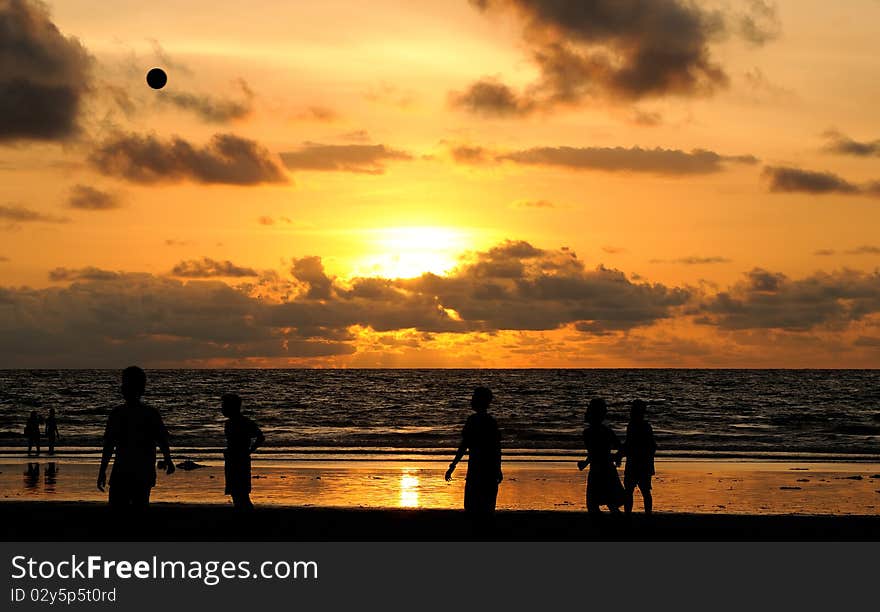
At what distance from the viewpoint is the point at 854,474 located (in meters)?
29.5

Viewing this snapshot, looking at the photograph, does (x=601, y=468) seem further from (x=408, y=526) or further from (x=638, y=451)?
(x=408, y=526)

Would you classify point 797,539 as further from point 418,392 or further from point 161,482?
point 418,392

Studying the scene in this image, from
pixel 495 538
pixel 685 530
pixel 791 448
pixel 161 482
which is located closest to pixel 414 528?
pixel 495 538

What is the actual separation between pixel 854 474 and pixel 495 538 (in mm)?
19368

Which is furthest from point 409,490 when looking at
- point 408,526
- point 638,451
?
point 638,451

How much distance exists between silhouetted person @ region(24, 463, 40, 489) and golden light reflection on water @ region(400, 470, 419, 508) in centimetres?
895

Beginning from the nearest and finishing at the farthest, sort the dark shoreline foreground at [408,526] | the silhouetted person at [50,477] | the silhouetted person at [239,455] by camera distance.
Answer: the silhouetted person at [239,455], the dark shoreline foreground at [408,526], the silhouetted person at [50,477]

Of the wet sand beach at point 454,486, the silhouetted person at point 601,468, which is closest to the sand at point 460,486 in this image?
the wet sand beach at point 454,486

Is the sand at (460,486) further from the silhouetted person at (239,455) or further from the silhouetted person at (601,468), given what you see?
the silhouetted person at (239,455)

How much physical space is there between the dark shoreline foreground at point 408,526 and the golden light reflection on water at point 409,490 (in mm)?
2627

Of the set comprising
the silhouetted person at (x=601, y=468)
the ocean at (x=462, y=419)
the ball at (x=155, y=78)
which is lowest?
the ocean at (x=462, y=419)

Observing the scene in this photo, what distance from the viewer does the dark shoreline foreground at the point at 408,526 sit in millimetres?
14305

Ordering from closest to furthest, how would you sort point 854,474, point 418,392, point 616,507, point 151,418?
point 151,418 → point 616,507 → point 854,474 → point 418,392

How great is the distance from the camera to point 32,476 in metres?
27.2
